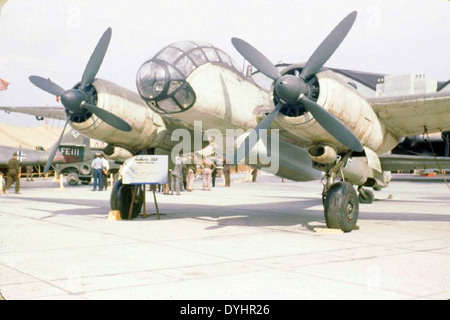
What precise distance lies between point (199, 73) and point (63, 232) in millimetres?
5073

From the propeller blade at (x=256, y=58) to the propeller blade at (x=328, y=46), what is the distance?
2.47ft

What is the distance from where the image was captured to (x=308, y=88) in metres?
11.3

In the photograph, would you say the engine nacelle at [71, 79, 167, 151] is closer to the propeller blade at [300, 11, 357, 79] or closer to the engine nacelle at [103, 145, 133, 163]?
the engine nacelle at [103, 145, 133, 163]

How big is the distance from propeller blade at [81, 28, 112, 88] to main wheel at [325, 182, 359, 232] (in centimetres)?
708

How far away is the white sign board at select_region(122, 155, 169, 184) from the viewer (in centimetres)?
1434

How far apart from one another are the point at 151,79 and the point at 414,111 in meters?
6.60

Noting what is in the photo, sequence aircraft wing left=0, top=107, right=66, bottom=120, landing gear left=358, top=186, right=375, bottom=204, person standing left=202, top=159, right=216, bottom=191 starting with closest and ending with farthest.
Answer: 1. aircraft wing left=0, top=107, right=66, bottom=120
2. landing gear left=358, top=186, right=375, bottom=204
3. person standing left=202, top=159, right=216, bottom=191

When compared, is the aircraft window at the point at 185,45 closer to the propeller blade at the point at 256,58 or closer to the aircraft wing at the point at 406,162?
the propeller blade at the point at 256,58

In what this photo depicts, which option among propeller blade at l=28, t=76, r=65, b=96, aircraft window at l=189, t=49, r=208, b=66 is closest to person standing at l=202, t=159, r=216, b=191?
propeller blade at l=28, t=76, r=65, b=96

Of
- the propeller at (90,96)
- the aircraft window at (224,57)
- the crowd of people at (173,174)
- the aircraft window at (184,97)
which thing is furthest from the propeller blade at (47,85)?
the crowd of people at (173,174)

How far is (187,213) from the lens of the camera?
17.0m

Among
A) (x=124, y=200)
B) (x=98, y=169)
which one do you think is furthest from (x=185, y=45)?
(x=98, y=169)

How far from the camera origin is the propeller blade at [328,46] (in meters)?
11.3

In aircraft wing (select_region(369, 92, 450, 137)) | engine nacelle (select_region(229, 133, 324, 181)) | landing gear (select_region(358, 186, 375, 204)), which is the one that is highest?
aircraft wing (select_region(369, 92, 450, 137))
